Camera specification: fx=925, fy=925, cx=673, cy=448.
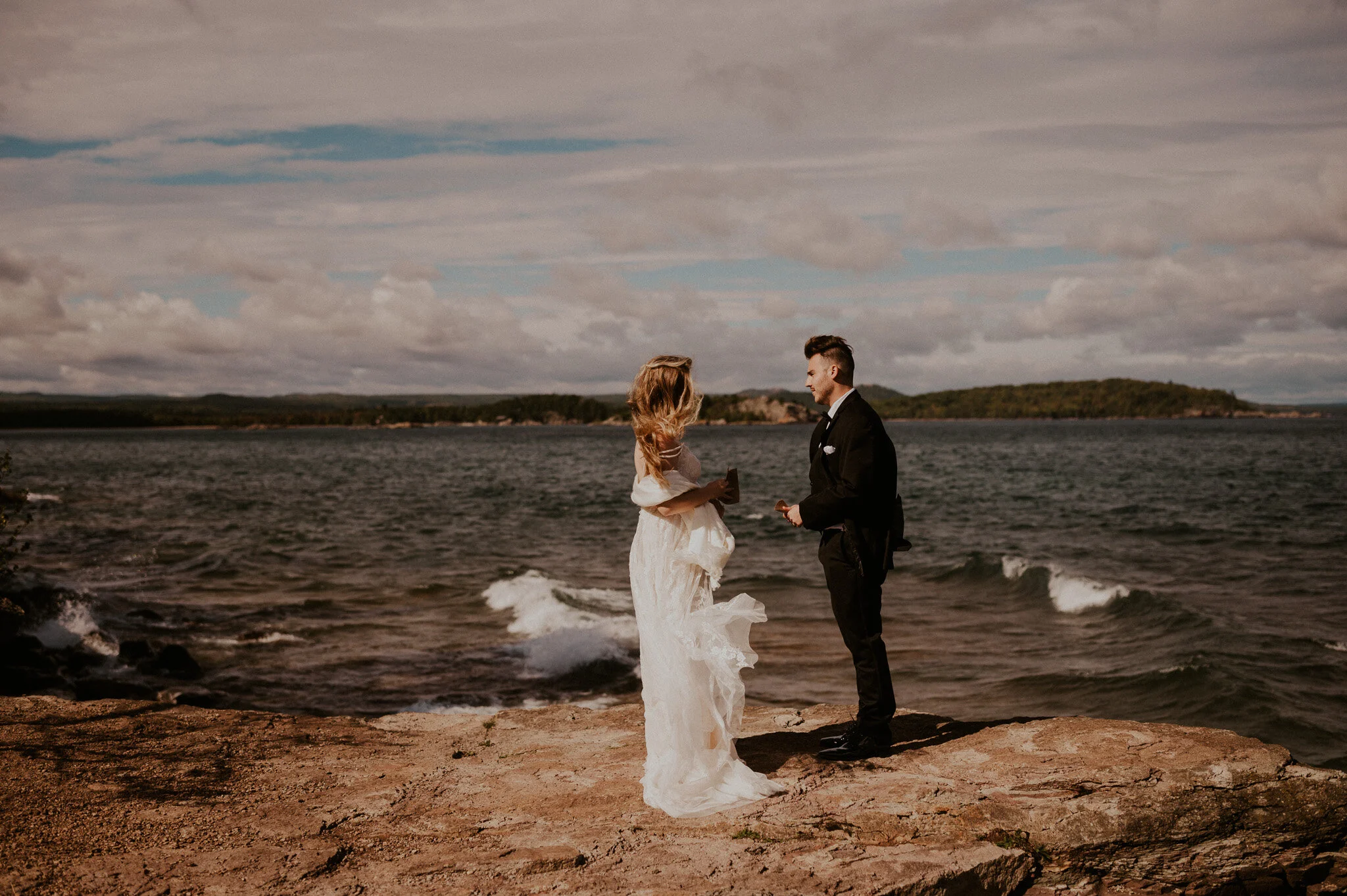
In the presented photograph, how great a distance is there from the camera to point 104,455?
10225 cm

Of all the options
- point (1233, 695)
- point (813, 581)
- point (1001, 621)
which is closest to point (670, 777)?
point (1233, 695)

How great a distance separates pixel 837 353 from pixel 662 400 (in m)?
1.42

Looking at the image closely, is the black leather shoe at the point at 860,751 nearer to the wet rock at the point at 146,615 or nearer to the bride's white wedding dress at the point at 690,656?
the bride's white wedding dress at the point at 690,656

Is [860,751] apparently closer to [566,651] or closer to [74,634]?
[566,651]

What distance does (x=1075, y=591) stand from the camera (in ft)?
64.1

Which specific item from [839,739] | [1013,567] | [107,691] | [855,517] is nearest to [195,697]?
[107,691]

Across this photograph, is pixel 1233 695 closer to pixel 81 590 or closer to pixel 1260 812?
pixel 1260 812

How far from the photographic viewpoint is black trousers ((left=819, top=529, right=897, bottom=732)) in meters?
6.20

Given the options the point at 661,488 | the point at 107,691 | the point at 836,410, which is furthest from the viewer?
the point at 107,691

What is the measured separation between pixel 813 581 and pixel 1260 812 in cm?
1603

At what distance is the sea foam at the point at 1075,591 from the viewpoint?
1872 centimetres

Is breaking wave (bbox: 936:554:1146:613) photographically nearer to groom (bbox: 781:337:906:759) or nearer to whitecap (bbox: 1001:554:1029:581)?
whitecap (bbox: 1001:554:1029:581)

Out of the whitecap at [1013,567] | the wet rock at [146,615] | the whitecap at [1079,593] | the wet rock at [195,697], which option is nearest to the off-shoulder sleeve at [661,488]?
the wet rock at [195,697]

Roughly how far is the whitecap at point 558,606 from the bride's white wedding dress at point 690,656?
9.98 meters
